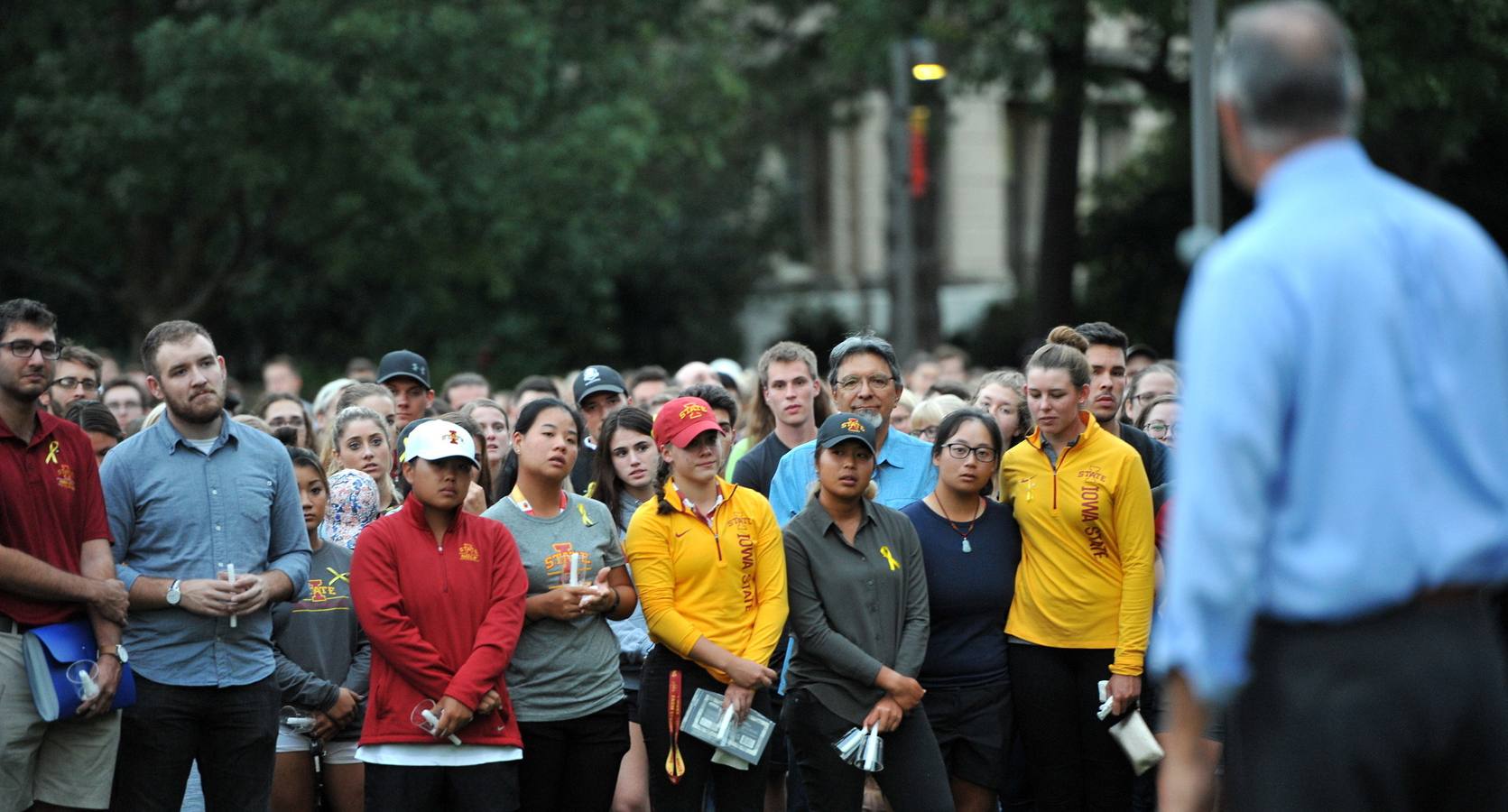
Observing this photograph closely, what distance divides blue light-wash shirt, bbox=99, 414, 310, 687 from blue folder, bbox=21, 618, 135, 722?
1.35ft

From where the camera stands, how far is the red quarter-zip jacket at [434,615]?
21.4 ft

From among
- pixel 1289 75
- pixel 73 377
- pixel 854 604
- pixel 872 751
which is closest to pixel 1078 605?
pixel 854 604

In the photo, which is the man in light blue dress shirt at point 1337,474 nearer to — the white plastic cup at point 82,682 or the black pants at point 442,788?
the black pants at point 442,788

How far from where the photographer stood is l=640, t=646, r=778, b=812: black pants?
712 centimetres

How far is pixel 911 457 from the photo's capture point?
8219 mm

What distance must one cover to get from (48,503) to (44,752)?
892 mm

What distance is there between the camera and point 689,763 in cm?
710

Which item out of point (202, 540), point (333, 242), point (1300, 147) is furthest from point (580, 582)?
point (333, 242)

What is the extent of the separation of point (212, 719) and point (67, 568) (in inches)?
32.2

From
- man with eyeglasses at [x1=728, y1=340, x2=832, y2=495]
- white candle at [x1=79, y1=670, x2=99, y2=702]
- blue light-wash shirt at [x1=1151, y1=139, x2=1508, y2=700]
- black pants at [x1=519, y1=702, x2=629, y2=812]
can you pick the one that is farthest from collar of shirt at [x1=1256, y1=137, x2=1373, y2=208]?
man with eyeglasses at [x1=728, y1=340, x2=832, y2=495]

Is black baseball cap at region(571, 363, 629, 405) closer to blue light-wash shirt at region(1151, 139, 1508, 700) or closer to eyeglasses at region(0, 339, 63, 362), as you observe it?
eyeglasses at region(0, 339, 63, 362)

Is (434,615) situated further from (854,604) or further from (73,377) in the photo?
(73,377)

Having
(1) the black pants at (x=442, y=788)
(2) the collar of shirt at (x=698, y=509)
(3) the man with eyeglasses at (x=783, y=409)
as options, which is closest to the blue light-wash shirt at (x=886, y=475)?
(3) the man with eyeglasses at (x=783, y=409)

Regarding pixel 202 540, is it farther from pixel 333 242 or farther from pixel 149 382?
pixel 333 242
